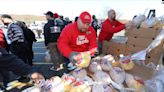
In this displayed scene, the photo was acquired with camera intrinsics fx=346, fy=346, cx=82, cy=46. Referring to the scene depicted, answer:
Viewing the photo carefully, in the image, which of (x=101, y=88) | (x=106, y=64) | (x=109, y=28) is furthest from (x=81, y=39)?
(x=109, y=28)

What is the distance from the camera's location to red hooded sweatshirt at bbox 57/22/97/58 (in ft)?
15.5

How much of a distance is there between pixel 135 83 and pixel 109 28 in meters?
3.47

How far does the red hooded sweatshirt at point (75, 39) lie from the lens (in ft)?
15.5

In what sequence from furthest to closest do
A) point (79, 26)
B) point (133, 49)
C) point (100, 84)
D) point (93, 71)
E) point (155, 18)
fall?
1. point (133, 49)
2. point (155, 18)
3. point (79, 26)
4. point (93, 71)
5. point (100, 84)

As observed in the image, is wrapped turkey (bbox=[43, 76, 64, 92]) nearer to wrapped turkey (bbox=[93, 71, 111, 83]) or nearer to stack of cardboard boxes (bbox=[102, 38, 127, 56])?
wrapped turkey (bbox=[93, 71, 111, 83])

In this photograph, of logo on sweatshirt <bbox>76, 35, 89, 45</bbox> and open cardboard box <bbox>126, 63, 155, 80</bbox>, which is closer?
open cardboard box <bbox>126, 63, 155, 80</bbox>

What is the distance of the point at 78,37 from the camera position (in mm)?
4805

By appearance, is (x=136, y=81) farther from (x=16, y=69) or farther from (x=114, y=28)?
(x=114, y=28)

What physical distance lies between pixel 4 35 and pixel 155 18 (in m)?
3.40

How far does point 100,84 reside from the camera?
3.55m

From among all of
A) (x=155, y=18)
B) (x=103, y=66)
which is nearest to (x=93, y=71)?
(x=103, y=66)

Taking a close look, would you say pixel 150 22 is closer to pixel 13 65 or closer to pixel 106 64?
pixel 106 64

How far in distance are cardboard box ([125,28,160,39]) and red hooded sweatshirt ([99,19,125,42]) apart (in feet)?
2.97

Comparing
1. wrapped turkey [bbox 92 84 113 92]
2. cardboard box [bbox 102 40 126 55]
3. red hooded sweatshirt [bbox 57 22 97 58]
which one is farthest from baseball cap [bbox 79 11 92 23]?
cardboard box [bbox 102 40 126 55]
